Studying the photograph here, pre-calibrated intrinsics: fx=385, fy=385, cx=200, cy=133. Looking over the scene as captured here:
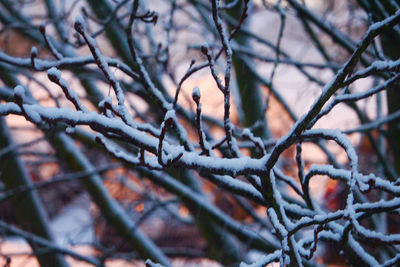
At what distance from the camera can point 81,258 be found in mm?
3703

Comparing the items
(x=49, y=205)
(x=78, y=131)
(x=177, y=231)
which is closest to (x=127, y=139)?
(x=78, y=131)

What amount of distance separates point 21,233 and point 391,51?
372 cm

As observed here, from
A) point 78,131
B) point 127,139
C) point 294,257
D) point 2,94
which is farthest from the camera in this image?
point 78,131

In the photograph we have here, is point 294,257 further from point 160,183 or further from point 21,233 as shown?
point 21,233

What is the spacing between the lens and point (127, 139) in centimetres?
122

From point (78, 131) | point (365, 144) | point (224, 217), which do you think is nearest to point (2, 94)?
point (78, 131)

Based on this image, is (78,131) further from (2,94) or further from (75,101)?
(75,101)

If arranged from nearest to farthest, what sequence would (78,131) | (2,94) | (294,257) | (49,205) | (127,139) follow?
(127,139), (294,257), (2,94), (78,131), (49,205)

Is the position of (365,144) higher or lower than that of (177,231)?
higher

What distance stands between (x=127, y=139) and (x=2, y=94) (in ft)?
4.68

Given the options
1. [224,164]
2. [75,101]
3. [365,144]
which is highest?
[365,144]

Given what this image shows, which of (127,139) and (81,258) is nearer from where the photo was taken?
(127,139)

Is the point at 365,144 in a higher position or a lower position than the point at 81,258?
higher

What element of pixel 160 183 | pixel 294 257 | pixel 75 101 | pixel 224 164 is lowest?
pixel 294 257
